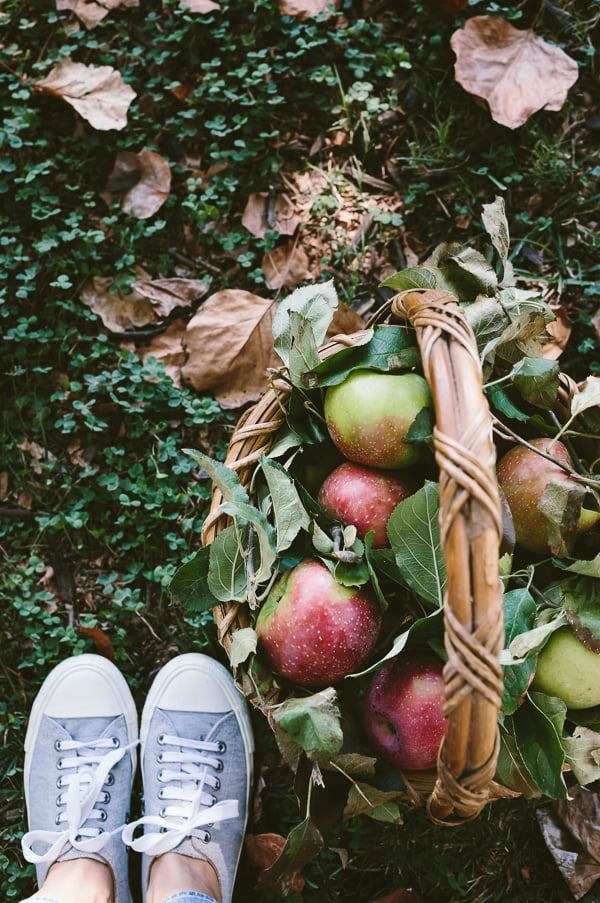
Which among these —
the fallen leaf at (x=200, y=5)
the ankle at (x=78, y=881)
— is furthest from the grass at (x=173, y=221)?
the ankle at (x=78, y=881)

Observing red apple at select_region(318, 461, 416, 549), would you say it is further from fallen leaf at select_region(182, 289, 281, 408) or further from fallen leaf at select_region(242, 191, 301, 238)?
fallen leaf at select_region(242, 191, 301, 238)

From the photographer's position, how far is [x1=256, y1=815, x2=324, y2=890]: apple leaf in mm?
834

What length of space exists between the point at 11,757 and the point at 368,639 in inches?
31.1

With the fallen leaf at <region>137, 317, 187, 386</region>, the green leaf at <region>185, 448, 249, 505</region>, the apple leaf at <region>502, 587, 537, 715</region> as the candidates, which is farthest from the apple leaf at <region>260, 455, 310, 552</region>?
the fallen leaf at <region>137, 317, 187, 386</region>

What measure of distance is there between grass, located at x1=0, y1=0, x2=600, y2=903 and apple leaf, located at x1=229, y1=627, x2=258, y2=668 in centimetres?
42

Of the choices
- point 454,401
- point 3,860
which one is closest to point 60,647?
point 3,860

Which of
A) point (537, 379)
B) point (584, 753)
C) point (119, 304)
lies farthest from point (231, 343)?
point (584, 753)

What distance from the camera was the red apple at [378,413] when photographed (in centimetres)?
81

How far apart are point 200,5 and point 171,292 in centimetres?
51

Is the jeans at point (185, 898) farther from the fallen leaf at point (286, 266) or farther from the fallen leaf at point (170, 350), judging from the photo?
the fallen leaf at point (286, 266)

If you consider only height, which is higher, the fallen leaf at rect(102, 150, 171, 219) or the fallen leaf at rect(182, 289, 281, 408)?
the fallen leaf at rect(102, 150, 171, 219)

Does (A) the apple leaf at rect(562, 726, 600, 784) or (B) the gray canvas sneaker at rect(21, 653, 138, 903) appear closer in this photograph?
(A) the apple leaf at rect(562, 726, 600, 784)

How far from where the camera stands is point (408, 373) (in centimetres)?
84

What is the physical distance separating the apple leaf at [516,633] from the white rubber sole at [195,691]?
1.90 ft
